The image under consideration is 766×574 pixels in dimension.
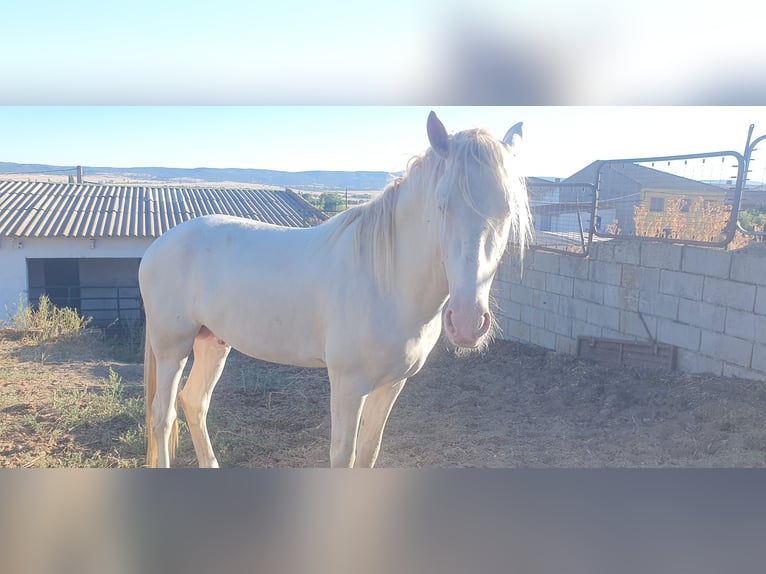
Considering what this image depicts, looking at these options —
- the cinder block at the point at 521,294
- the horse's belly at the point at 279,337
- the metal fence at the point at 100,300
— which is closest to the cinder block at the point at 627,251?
the cinder block at the point at 521,294

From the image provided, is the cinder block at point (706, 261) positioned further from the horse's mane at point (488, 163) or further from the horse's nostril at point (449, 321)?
the horse's nostril at point (449, 321)

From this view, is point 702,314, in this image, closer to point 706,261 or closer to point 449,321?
point 706,261

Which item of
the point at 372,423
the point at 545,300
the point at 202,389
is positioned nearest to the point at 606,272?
the point at 545,300

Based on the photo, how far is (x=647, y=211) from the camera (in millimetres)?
2787

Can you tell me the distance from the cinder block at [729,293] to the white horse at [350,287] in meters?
1.48

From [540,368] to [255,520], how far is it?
2249mm

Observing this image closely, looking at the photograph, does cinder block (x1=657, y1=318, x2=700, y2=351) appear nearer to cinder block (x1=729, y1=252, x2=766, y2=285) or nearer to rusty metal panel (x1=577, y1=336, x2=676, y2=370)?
rusty metal panel (x1=577, y1=336, x2=676, y2=370)

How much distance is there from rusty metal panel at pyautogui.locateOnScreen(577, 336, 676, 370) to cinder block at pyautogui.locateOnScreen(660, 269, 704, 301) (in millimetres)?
276

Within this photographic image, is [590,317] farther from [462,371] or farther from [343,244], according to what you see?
[343,244]

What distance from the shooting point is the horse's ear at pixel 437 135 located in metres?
1.13

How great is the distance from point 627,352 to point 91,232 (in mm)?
2554

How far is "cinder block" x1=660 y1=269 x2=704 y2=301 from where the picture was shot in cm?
253

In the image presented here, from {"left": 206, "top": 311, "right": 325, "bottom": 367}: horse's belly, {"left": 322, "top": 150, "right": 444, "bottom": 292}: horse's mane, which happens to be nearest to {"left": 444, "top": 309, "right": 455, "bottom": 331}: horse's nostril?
{"left": 322, "top": 150, "right": 444, "bottom": 292}: horse's mane

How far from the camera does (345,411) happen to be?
1426 mm
